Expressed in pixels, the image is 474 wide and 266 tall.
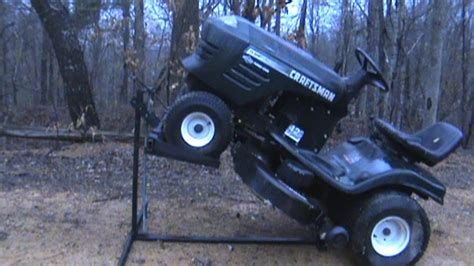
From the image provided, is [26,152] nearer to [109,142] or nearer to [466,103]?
[109,142]

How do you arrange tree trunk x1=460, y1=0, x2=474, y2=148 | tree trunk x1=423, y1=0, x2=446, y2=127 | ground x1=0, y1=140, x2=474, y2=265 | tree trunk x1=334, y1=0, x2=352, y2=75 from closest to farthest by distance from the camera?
ground x1=0, y1=140, x2=474, y2=265
tree trunk x1=423, y1=0, x2=446, y2=127
tree trunk x1=460, y1=0, x2=474, y2=148
tree trunk x1=334, y1=0, x2=352, y2=75

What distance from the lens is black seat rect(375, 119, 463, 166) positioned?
14.1 feet

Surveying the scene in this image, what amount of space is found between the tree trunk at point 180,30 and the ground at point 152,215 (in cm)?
213

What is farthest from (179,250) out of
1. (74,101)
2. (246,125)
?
(74,101)

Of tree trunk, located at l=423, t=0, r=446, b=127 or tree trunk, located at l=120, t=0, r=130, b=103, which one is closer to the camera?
tree trunk, located at l=423, t=0, r=446, b=127

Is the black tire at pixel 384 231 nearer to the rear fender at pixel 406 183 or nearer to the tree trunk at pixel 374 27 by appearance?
the rear fender at pixel 406 183

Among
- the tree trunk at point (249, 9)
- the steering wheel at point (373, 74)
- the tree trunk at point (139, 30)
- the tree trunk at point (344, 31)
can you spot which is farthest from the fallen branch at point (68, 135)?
the tree trunk at point (344, 31)

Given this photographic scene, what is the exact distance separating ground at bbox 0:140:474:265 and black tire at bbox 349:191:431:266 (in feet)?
1.22

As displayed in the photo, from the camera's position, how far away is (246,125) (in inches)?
169

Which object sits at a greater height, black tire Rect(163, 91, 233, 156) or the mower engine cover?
the mower engine cover

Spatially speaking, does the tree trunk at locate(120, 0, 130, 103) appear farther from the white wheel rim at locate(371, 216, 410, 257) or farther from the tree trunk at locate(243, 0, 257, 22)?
the white wheel rim at locate(371, 216, 410, 257)

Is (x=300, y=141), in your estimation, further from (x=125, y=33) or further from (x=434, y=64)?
(x=125, y=33)

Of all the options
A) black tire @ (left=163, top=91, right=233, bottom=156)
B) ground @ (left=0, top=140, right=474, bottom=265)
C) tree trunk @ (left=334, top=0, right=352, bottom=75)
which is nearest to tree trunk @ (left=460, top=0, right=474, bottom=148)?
tree trunk @ (left=334, top=0, right=352, bottom=75)

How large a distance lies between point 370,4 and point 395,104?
2043mm
